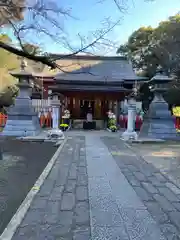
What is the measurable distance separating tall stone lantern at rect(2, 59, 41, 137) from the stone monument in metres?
5.42

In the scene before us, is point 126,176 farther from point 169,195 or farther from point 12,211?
point 12,211

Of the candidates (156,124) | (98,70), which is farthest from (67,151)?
(98,70)

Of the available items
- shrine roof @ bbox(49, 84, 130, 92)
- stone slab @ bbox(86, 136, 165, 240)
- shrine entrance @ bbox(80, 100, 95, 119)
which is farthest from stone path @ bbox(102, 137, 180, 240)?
shrine entrance @ bbox(80, 100, 95, 119)

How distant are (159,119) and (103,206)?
11.2 meters

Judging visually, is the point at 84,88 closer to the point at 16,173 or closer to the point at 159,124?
the point at 159,124

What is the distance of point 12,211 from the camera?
12.7 ft

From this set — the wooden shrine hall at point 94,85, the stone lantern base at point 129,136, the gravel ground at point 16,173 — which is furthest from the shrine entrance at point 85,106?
the gravel ground at point 16,173

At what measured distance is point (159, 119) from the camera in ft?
47.4

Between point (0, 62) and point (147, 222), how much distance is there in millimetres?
21139

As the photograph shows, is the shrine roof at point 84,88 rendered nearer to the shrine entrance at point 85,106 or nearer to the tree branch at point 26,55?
the shrine entrance at point 85,106

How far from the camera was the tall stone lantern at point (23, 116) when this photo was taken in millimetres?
13969

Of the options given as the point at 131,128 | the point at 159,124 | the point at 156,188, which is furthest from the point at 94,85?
the point at 156,188

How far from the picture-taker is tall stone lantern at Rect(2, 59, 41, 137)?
14.0 meters

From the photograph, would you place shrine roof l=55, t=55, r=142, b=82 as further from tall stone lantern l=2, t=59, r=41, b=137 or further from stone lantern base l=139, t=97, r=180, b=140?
stone lantern base l=139, t=97, r=180, b=140
